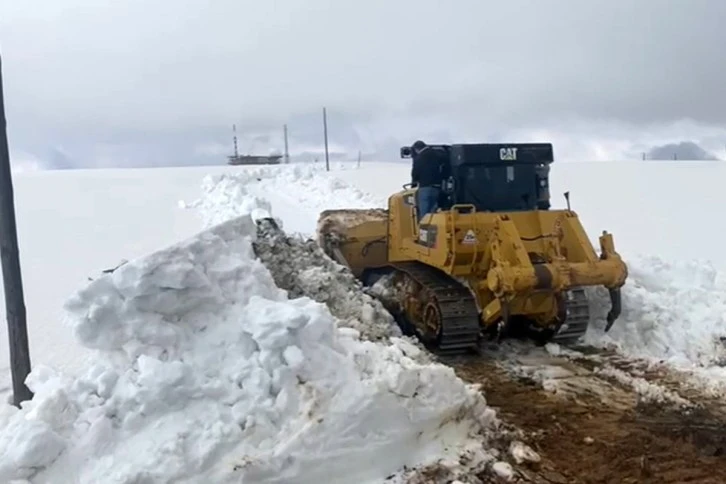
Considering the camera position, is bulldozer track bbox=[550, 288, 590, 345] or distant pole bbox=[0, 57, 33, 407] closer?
distant pole bbox=[0, 57, 33, 407]

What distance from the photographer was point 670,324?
8.70m

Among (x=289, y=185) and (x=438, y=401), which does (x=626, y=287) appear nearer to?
(x=438, y=401)

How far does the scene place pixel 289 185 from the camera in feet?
100

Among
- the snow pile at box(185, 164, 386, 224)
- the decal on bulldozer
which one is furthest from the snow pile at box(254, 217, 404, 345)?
the snow pile at box(185, 164, 386, 224)

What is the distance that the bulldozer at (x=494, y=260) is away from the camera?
7801mm

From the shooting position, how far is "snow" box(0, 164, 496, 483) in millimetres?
4543

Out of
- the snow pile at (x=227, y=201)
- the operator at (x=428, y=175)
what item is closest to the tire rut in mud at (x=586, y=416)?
the operator at (x=428, y=175)

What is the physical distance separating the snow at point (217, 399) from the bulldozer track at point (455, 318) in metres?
2.19

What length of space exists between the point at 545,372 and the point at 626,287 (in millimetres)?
2824

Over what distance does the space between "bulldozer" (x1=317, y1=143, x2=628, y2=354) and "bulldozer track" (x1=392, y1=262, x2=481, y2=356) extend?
11 millimetres

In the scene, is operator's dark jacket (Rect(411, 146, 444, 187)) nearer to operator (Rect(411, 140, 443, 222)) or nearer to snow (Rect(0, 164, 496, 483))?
operator (Rect(411, 140, 443, 222))

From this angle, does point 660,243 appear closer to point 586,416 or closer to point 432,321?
point 432,321

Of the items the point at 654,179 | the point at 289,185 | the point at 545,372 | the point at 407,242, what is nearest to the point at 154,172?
the point at 289,185

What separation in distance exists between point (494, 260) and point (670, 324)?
2406 mm
